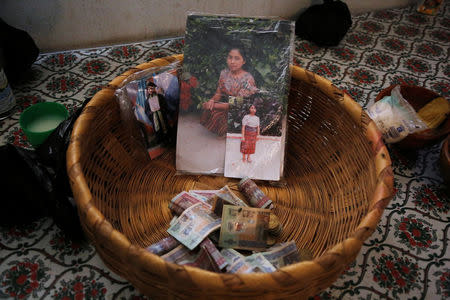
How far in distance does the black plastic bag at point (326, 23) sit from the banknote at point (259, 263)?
119 centimetres

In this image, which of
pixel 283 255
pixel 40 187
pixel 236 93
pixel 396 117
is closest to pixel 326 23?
pixel 396 117

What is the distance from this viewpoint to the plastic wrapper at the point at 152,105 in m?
0.90

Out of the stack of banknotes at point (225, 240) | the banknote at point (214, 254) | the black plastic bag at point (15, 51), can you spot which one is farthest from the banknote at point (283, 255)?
the black plastic bag at point (15, 51)


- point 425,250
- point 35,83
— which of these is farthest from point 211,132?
point 35,83

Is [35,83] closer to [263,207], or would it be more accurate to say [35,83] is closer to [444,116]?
[263,207]

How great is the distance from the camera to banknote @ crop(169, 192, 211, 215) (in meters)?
0.86

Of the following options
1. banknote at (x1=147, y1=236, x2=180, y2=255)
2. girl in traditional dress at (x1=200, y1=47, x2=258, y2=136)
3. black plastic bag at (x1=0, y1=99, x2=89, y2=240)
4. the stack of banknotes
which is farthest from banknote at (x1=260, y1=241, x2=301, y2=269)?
black plastic bag at (x1=0, y1=99, x2=89, y2=240)

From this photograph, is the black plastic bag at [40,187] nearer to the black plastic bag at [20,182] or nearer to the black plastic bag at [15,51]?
the black plastic bag at [20,182]

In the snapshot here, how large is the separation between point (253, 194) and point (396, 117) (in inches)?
22.2

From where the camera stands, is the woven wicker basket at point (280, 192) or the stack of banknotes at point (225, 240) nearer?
the woven wicker basket at point (280, 192)

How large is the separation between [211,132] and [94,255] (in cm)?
45

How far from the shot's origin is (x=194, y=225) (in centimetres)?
79

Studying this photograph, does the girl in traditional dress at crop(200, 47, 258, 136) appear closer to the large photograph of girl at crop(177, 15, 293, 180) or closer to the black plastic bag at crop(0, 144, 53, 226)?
the large photograph of girl at crop(177, 15, 293, 180)

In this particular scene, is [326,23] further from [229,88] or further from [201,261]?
[201,261]
